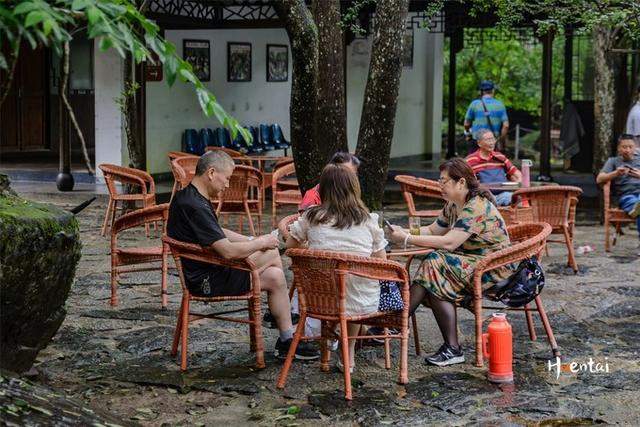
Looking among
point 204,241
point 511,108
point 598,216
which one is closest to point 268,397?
point 204,241

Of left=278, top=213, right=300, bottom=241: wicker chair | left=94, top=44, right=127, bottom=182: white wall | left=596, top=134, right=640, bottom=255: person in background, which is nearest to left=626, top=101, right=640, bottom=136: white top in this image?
left=596, top=134, right=640, bottom=255: person in background

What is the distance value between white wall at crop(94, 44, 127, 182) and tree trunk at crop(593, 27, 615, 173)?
6721 mm

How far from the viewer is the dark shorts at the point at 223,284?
6785 millimetres

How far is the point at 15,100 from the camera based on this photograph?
2088 cm

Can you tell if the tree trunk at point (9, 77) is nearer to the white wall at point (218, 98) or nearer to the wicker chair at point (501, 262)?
the wicker chair at point (501, 262)

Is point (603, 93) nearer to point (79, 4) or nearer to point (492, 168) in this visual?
point (492, 168)

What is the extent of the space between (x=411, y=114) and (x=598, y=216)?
26.1ft

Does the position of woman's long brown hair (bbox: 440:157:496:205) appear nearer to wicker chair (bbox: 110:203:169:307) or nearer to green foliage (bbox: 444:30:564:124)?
wicker chair (bbox: 110:203:169:307)

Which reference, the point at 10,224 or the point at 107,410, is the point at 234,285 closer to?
the point at 107,410

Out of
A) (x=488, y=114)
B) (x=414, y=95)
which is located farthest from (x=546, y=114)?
(x=414, y=95)

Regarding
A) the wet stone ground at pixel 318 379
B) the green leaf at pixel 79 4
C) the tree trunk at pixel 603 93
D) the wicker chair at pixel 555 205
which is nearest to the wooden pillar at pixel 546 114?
the tree trunk at pixel 603 93

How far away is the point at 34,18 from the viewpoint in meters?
3.14

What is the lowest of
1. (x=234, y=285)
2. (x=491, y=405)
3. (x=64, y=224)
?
(x=491, y=405)

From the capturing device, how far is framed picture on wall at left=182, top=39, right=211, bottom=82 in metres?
18.5
